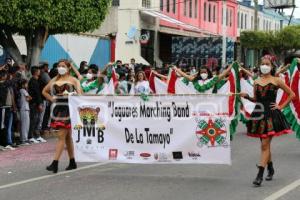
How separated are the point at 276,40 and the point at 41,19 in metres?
44.1

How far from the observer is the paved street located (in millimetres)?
8688

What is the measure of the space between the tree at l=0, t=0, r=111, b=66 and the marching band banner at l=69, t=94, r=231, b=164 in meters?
8.26

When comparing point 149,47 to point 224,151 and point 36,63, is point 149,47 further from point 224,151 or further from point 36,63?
point 224,151

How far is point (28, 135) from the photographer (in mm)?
15391

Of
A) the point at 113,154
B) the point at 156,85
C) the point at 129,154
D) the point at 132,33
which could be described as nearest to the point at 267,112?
the point at 129,154

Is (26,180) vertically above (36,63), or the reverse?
(36,63)

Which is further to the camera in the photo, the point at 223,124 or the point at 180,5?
the point at 180,5

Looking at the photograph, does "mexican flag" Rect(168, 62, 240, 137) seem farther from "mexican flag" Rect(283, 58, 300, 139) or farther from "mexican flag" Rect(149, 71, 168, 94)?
"mexican flag" Rect(283, 58, 300, 139)

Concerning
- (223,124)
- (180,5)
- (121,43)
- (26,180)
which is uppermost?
(180,5)

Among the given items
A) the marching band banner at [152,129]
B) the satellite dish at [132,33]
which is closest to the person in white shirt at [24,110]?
the marching band banner at [152,129]

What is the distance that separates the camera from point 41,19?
18.6 meters

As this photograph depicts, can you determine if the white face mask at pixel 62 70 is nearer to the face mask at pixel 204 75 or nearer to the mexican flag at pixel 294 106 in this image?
the mexican flag at pixel 294 106

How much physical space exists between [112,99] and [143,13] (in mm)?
28695

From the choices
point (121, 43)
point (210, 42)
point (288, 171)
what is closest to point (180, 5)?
point (210, 42)
